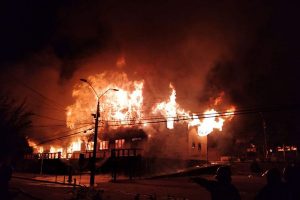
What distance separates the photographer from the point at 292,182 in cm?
500

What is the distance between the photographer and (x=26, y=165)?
60188 mm

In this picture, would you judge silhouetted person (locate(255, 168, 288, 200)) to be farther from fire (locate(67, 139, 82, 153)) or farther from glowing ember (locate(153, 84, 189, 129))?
fire (locate(67, 139, 82, 153))

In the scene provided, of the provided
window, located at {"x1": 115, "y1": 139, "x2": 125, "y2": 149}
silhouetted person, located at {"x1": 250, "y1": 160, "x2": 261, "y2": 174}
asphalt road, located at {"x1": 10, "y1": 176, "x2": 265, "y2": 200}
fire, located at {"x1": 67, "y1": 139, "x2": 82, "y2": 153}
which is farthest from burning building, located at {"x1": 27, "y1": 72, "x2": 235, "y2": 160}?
asphalt road, located at {"x1": 10, "y1": 176, "x2": 265, "y2": 200}

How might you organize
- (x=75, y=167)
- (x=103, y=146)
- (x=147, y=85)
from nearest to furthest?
(x=75, y=167) < (x=147, y=85) < (x=103, y=146)

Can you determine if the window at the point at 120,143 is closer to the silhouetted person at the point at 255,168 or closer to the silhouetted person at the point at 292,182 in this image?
the silhouetted person at the point at 255,168

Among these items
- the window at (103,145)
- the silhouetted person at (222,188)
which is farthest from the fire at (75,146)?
the silhouetted person at (222,188)

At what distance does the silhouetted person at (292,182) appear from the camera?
488 cm

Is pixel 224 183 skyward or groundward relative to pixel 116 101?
groundward

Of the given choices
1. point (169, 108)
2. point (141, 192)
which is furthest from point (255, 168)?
point (141, 192)

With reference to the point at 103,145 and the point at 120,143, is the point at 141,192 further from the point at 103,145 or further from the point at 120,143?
the point at 103,145

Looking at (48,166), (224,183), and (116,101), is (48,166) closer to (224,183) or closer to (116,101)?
(116,101)

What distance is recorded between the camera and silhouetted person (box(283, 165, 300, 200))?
4883 millimetres

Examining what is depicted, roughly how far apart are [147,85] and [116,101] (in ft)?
23.0

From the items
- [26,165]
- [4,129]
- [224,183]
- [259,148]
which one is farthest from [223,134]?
[224,183]
